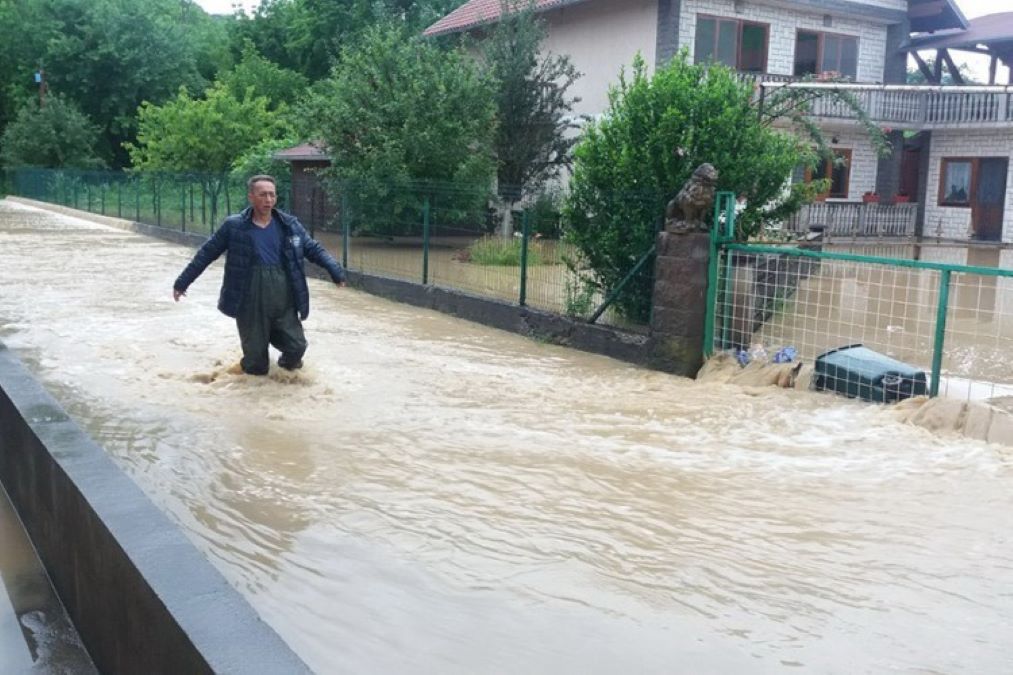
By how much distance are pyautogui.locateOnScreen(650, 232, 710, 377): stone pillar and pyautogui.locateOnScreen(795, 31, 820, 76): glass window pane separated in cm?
1887

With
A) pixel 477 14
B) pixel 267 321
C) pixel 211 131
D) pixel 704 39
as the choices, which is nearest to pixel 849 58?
pixel 704 39

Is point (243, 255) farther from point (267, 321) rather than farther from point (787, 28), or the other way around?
point (787, 28)

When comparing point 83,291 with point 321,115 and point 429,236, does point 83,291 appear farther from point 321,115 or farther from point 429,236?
point 321,115

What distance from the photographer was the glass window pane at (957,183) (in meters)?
30.3

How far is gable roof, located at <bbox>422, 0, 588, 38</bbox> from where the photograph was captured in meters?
26.0

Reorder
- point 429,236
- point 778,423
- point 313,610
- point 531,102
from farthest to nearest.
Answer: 1. point 531,102
2. point 429,236
3. point 778,423
4. point 313,610

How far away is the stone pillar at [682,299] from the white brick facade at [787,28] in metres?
15.5

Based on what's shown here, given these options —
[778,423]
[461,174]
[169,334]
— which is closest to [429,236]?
[169,334]

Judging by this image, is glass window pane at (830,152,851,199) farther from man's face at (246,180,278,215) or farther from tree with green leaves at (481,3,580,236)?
man's face at (246,180,278,215)

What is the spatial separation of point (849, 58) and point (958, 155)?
197 inches

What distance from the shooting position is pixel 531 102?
78.1 ft

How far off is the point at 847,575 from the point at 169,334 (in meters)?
8.49

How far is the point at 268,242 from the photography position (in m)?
8.46

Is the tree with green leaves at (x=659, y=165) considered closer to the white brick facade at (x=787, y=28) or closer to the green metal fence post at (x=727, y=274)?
the green metal fence post at (x=727, y=274)
